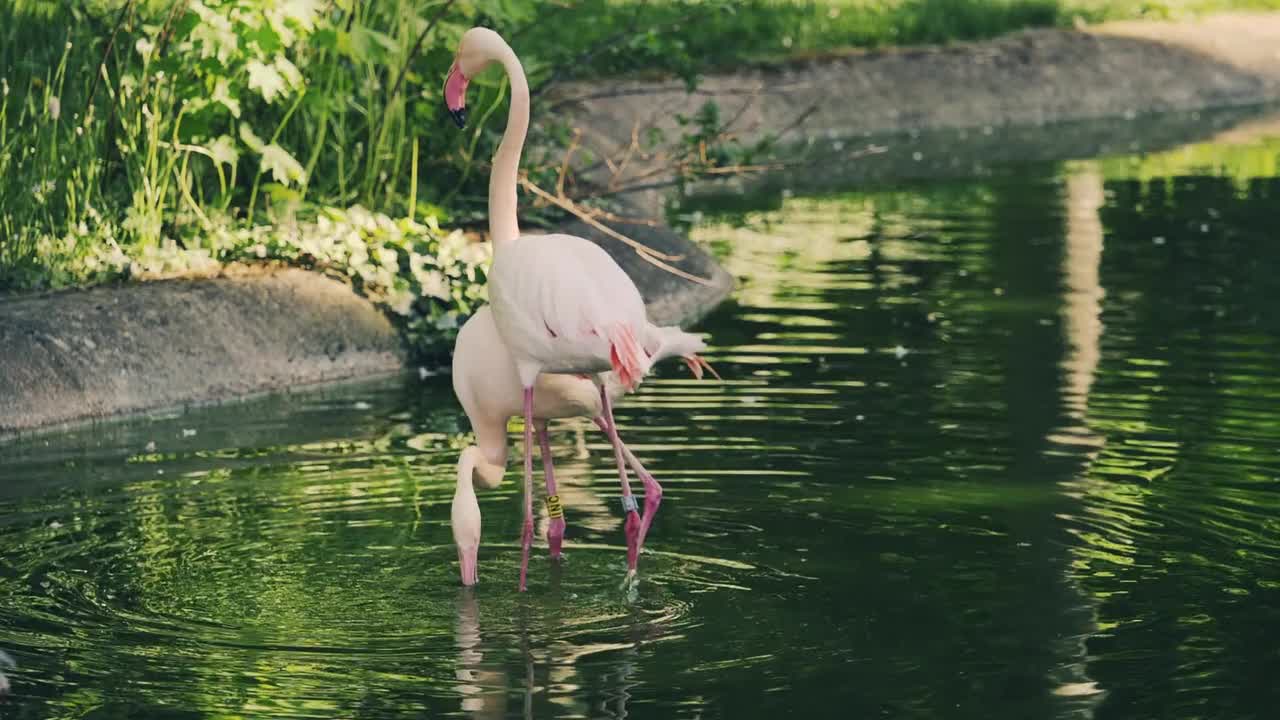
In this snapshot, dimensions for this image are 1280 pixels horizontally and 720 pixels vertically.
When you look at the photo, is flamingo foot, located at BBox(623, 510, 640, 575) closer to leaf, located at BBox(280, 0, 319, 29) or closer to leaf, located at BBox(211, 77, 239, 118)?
leaf, located at BBox(280, 0, 319, 29)

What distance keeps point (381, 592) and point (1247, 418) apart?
12.2 feet

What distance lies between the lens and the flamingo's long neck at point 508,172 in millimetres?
6598

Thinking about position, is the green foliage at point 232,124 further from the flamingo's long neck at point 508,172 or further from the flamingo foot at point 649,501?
the flamingo foot at point 649,501

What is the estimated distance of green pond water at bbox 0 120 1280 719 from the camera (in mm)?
5426

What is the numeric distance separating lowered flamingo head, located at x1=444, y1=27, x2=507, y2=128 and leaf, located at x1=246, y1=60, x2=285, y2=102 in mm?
3494

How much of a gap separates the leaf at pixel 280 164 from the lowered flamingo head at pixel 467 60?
3.89m

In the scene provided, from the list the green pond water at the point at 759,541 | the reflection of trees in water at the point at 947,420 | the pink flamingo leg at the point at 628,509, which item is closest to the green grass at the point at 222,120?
the green pond water at the point at 759,541

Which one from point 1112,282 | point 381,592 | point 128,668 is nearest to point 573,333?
point 381,592

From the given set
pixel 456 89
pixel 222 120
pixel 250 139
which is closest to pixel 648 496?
pixel 456 89

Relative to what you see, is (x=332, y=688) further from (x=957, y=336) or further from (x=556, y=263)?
(x=957, y=336)

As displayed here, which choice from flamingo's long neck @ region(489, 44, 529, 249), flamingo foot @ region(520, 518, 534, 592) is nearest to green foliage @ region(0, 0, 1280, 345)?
flamingo's long neck @ region(489, 44, 529, 249)

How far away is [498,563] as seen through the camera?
22.3ft

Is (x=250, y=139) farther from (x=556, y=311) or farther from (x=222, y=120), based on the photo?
(x=556, y=311)

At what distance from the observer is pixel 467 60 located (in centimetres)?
661
